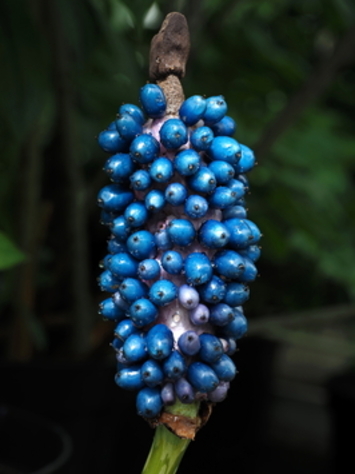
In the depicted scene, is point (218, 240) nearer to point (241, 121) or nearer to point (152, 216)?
point (152, 216)

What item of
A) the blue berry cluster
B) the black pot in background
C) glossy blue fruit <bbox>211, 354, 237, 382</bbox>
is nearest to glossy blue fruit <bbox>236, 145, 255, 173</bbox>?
the blue berry cluster

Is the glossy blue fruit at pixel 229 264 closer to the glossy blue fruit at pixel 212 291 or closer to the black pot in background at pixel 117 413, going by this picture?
the glossy blue fruit at pixel 212 291

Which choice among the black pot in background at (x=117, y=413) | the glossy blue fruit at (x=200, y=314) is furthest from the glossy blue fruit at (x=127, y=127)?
the black pot in background at (x=117, y=413)

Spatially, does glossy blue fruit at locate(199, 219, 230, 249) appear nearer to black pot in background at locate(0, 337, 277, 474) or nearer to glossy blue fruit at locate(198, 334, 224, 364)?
glossy blue fruit at locate(198, 334, 224, 364)

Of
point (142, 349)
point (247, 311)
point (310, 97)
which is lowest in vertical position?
point (142, 349)

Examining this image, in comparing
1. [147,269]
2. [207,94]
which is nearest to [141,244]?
[147,269]

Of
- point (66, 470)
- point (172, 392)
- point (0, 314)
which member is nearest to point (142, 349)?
point (172, 392)

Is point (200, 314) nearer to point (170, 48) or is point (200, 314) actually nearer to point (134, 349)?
point (134, 349)
